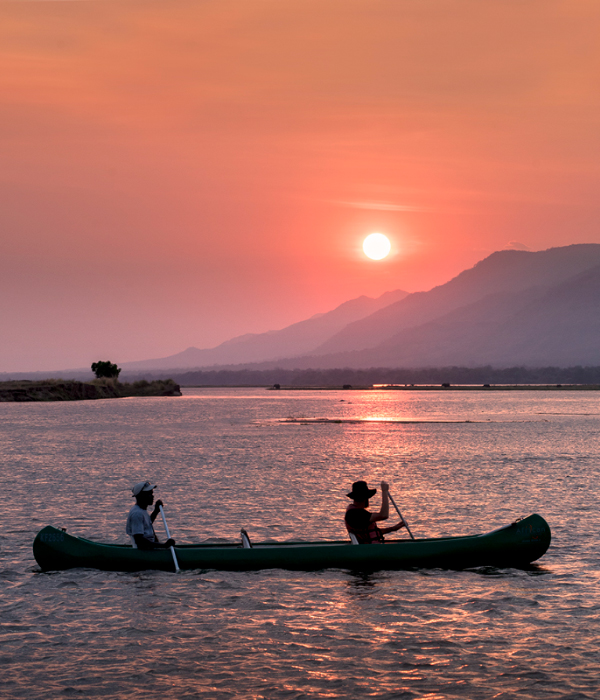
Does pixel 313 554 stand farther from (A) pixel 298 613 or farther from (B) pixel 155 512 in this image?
(B) pixel 155 512

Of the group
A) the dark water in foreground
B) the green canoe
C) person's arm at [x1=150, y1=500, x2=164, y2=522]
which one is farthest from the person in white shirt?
the dark water in foreground

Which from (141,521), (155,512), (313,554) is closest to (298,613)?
(313,554)

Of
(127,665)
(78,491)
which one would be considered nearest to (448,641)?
(127,665)

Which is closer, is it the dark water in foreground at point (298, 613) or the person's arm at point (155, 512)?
the dark water in foreground at point (298, 613)

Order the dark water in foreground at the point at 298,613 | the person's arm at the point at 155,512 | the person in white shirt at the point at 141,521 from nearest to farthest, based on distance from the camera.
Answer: the dark water in foreground at the point at 298,613 → the person in white shirt at the point at 141,521 → the person's arm at the point at 155,512

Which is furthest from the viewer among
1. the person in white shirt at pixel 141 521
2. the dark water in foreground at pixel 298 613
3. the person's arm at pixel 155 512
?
the person's arm at pixel 155 512

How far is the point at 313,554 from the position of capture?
18578 mm

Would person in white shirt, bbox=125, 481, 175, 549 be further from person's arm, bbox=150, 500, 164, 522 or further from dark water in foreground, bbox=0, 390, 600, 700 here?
dark water in foreground, bbox=0, 390, 600, 700

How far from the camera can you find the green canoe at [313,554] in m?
18.5

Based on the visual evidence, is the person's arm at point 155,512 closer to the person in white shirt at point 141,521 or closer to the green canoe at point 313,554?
the person in white shirt at point 141,521

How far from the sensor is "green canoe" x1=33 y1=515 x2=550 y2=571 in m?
18.5

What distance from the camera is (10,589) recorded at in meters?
17.3

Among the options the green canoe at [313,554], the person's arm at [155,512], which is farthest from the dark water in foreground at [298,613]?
the person's arm at [155,512]

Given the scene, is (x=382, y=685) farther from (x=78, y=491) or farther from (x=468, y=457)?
(x=468, y=457)
